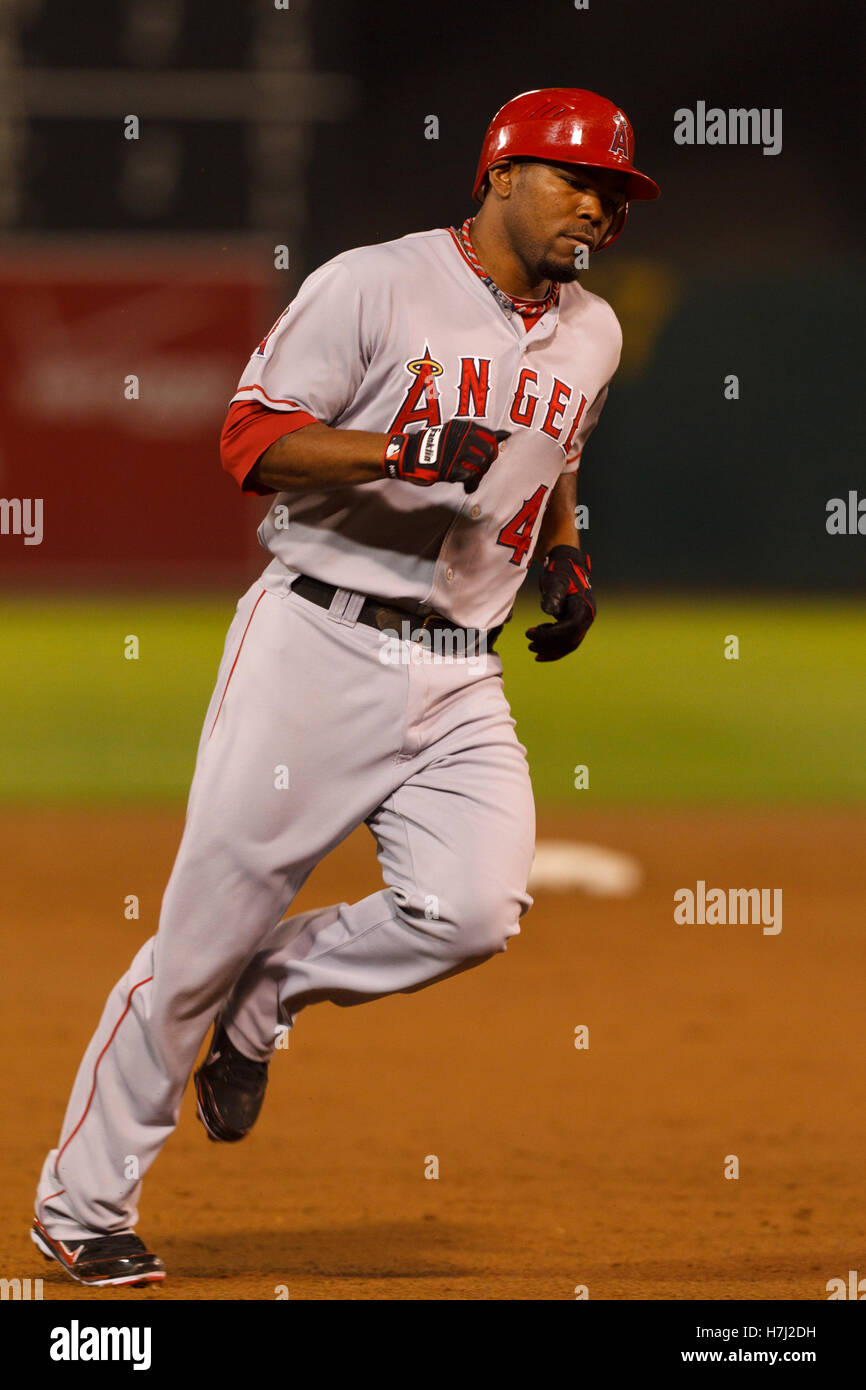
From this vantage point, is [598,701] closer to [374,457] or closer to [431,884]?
[431,884]

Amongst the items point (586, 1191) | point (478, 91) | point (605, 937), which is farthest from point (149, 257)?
point (586, 1191)

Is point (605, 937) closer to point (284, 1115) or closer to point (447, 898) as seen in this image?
point (284, 1115)

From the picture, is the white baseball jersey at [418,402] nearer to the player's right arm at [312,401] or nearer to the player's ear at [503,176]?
the player's right arm at [312,401]

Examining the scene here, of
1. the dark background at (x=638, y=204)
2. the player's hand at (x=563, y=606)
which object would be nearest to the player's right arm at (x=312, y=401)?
the player's hand at (x=563, y=606)

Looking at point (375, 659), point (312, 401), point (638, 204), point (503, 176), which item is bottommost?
point (375, 659)

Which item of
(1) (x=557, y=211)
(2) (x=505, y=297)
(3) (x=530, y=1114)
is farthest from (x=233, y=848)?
(3) (x=530, y=1114)

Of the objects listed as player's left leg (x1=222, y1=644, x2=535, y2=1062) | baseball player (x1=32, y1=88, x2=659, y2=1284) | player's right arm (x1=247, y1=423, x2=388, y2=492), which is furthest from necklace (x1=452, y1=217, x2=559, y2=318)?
player's left leg (x1=222, y1=644, x2=535, y2=1062)

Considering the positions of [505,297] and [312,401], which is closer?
[312,401]
